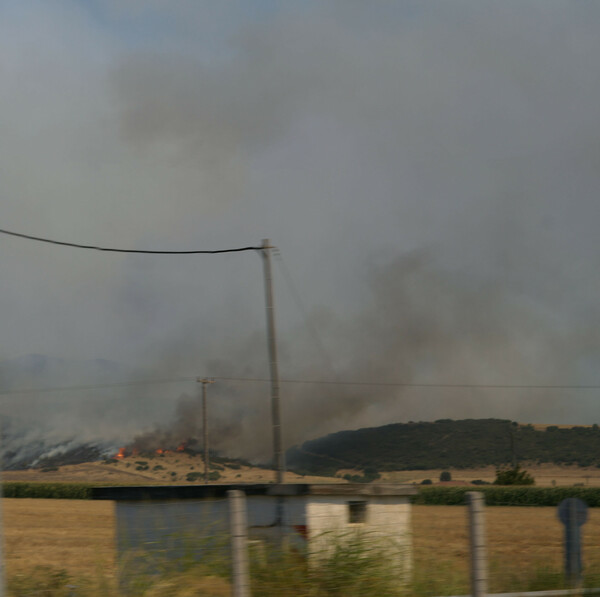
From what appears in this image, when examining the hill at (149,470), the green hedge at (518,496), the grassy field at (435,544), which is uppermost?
the grassy field at (435,544)

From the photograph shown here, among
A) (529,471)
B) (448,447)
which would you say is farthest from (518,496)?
(448,447)

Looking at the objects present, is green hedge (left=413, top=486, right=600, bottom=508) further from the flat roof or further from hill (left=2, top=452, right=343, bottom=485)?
hill (left=2, top=452, right=343, bottom=485)

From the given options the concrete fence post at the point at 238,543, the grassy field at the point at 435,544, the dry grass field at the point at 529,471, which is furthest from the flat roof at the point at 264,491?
the dry grass field at the point at 529,471

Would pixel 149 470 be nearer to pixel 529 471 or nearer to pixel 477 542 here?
pixel 529 471

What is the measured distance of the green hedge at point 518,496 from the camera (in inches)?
1898

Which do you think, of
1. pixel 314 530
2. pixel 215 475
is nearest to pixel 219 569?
pixel 314 530

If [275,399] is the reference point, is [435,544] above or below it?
below

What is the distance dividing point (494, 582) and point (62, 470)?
561ft

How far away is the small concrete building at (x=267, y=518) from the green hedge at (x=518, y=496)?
127 feet

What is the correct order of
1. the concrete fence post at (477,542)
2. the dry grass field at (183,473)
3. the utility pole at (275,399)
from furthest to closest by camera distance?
the dry grass field at (183,473)
the utility pole at (275,399)
the concrete fence post at (477,542)

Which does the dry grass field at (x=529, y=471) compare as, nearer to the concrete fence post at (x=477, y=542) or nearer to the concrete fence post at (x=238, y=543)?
the concrete fence post at (x=477, y=542)

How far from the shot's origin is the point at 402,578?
8.06m

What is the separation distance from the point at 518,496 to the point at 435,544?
103ft

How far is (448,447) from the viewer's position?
147 m
